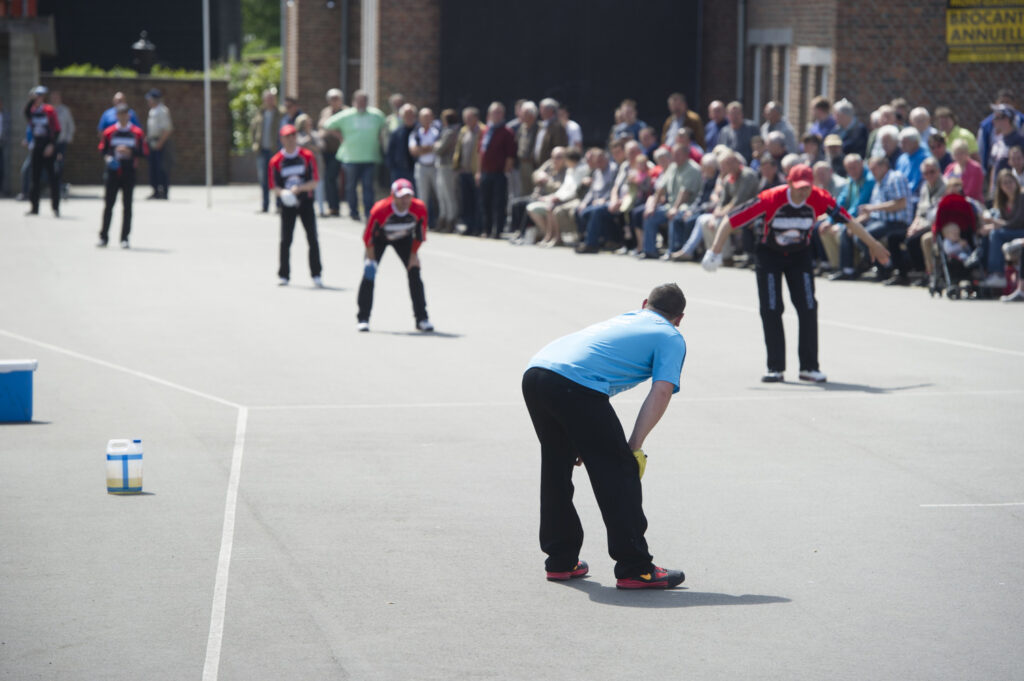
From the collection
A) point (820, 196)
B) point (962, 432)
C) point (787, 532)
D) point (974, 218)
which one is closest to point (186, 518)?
point (787, 532)

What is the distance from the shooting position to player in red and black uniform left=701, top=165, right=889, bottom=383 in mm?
13062

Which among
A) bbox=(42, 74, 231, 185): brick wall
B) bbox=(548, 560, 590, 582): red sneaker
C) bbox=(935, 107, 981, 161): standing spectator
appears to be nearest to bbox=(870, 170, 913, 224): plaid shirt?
bbox=(935, 107, 981, 161): standing spectator

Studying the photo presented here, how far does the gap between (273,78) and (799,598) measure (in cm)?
3559

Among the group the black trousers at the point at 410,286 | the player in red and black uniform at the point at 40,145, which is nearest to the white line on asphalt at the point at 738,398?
the black trousers at the point at 410,286

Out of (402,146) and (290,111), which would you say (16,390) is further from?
(290,111)

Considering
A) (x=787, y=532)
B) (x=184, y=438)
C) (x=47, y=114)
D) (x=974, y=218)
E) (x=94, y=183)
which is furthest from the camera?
(x=94, y=183)

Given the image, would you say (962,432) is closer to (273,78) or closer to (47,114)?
(47,114)

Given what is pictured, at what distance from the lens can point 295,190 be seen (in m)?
19.2

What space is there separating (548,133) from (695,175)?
3792 millimetres

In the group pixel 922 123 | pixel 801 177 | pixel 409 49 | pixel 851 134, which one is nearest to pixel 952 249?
pixel 922 123

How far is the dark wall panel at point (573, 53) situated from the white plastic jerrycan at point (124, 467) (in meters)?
24.0

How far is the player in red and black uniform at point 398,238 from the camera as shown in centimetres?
1573

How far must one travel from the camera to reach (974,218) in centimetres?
1880

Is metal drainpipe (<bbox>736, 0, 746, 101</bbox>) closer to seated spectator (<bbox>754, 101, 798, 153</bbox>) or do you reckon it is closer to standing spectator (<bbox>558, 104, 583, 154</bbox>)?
standing spectator (<bbox>558, 104, 583, 154</bbox>)
